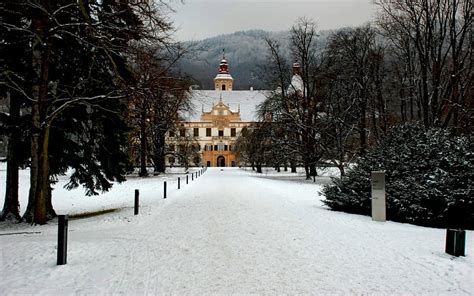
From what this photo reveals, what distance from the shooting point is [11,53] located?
493 inches

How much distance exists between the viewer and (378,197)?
Answer: 1210cm

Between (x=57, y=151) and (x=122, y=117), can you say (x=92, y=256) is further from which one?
(x=122, y=117)

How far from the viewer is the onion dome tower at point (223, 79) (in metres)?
123

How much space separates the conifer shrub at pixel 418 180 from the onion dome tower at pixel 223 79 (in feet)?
360

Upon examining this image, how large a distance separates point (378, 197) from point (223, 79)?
113m

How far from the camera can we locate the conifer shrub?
37.0 feet

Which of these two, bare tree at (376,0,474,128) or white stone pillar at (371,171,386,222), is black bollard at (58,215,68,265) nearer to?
white stone pillar at (371,171,386,222)

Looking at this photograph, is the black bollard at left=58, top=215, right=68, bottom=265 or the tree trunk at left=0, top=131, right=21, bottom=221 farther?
the tree trunk at left=0, top=131, right=21, bottom=221

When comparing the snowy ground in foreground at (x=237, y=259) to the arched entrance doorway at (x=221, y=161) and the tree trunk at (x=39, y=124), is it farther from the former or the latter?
the arched entrance doorway at (x=221, y=161)

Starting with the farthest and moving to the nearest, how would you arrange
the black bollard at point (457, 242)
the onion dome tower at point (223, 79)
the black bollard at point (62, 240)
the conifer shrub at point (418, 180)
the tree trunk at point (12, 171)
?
the onion dome tower at point (223, 79), the tree trunk at point (12, 171), the conifer shrub at point (418, 180), the black bollard at point (457, 242), the black bollard at point (62, 240)

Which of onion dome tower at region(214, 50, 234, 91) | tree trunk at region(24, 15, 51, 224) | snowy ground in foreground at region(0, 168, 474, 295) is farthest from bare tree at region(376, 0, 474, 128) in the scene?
onion dome tower at region(214, 50, 234, 91)

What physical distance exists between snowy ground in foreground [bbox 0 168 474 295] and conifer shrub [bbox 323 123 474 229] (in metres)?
0.83

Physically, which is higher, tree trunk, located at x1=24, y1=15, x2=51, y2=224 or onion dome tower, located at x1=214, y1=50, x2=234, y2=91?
onion dome tower, located at x1=214, y1=50, x2=234, y2=91

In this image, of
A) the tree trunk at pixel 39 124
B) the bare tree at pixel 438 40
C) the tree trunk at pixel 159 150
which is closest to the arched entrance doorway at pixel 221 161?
the tree trunk at pixel 159 150
